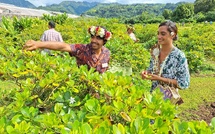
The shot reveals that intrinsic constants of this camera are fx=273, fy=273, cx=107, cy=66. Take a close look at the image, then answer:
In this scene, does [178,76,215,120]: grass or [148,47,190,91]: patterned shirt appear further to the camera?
[178,76,215,120]: grass

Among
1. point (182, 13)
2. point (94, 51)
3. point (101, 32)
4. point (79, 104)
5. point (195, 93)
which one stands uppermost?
point (101, 32)

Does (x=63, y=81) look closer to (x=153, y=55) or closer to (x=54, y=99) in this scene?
(x=54, y=99)

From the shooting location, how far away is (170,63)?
2.54 m

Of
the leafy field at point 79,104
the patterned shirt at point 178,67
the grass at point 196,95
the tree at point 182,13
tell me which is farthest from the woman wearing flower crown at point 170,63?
the tree at point 182,13

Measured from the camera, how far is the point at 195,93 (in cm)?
616

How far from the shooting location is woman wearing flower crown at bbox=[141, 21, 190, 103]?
251cm

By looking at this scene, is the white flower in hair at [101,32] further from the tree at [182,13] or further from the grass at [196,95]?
the tree at [182,13]

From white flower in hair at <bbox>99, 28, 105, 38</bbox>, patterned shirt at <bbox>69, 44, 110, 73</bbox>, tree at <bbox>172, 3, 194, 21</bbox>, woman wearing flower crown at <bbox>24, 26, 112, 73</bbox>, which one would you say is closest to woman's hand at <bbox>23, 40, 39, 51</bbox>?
woman wearing flower crown at <bbox>24, 26, 112, 73</bbox>

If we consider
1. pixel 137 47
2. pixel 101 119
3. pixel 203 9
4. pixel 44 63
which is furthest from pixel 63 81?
pixel 203 9

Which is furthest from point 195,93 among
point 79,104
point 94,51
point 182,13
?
point 182,13

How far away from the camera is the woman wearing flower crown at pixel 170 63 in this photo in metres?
2.51

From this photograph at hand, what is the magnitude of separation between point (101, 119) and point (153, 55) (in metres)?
1.36

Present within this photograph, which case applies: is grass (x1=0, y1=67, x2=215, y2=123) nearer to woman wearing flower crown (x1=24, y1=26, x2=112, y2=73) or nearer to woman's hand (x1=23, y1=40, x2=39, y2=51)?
woman wearing flower crown (x1=24, y1=26, x2=112, y2=73)

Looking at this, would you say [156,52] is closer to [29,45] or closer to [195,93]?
[29,45]
